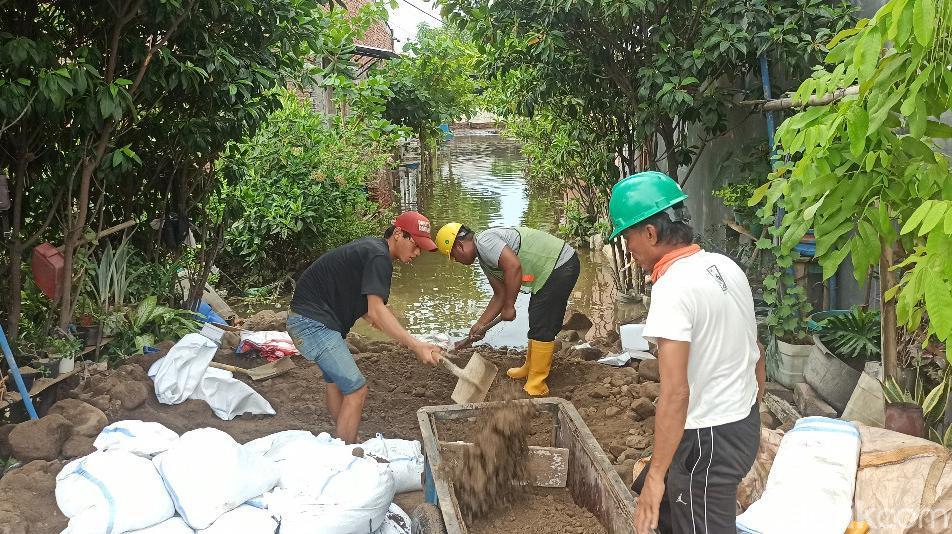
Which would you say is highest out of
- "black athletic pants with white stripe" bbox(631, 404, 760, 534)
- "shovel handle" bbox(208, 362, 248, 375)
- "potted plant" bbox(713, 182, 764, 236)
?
"potted plant" bbox(713, 182, 764, 236)

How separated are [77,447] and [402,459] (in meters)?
1.80

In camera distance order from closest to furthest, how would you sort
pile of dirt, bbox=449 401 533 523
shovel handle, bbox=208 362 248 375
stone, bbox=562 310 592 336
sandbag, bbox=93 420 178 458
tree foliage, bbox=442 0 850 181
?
sandbag, bbox=93 420 178 458 < pile of dirt, bbox=449 401 533 523 < shovel handle, bbox=208 362 248 375 < tree foliage, bbox=442 0 850 181 < stone, bbox=562 310 592 336

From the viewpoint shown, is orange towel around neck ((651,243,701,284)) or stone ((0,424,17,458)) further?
stone ((0,424,17,458))

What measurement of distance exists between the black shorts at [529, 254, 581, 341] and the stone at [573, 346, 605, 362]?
0.95 metres

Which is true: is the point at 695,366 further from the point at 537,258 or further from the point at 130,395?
the point at 130,395

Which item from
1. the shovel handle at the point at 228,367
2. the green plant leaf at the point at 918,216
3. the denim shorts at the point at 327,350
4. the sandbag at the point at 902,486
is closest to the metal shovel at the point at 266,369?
the shovel handle at the point at 228,367

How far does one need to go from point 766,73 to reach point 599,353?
270 centimetres

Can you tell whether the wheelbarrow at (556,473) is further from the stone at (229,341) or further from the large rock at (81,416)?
the stone at (229,341)

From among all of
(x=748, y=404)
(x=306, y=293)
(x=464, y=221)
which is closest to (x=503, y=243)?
(x=306, y=293)

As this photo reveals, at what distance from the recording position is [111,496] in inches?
131

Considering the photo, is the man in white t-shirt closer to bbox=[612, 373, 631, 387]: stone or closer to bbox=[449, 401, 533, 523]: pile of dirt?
bbox=[449, 401, 533, 523]: pile of dirt

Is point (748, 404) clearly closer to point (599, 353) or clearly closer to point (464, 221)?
point (599, 353)

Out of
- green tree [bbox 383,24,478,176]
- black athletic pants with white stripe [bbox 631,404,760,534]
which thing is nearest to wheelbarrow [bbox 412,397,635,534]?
black athletic pants with white stripe [bbox 631,404,760,534]

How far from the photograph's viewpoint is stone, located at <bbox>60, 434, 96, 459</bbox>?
4395 mm
